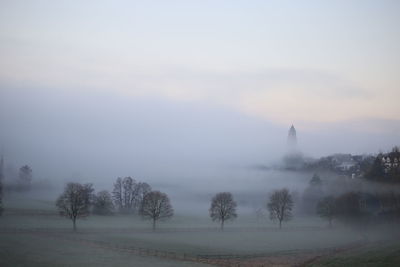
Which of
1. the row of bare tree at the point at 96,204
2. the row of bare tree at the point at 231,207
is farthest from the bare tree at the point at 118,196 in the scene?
the row of bare tree at the point at 231,207

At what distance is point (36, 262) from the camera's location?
40.9 metres

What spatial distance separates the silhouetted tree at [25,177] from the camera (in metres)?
154

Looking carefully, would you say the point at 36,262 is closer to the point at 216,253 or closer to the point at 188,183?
the point at 216,253

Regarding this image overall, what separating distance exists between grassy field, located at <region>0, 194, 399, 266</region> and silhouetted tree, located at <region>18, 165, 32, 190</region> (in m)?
63.2

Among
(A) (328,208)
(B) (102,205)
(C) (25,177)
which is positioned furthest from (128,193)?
(A) (328,208)

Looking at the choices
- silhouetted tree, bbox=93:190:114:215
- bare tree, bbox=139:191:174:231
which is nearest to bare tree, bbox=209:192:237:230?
bare tree, bbox=139:191:174:231

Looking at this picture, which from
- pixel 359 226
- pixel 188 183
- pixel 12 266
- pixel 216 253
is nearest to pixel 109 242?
pixel 216 253

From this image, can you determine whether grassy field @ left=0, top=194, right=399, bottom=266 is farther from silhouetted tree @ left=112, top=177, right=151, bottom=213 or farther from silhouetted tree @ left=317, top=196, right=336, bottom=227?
silhouetted tree @ left=112, top=177, right=151, bottom=213

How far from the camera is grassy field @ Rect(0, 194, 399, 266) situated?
45259 millimetres

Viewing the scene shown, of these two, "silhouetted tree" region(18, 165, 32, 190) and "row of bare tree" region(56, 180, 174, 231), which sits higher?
"silhouetted tree" region(18, 165, 32, 190)

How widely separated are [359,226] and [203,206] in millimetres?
79421

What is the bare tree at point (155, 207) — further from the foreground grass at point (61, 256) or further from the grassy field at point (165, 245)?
the foreground grass at point (61, 256)

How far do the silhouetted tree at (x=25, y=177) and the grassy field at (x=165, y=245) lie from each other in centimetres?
6320

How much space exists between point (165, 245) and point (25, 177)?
118 m
